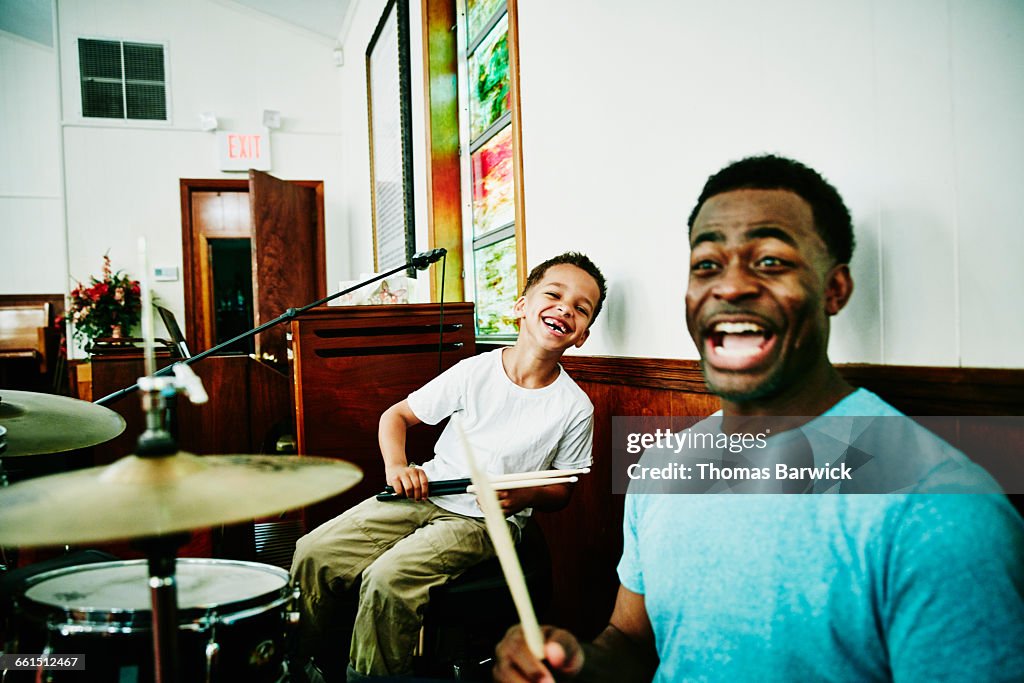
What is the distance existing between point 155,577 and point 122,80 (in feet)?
20.2

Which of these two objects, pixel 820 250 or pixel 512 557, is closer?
pixel 512 557

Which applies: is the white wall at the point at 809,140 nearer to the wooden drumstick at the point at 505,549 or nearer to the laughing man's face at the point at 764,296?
the laughing man's face at the point at 764,296

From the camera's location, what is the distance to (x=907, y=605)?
581 mm

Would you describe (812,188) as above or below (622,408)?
above

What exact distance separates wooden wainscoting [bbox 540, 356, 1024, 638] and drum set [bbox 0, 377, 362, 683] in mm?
719

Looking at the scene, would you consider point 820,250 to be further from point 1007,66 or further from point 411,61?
point 411,61

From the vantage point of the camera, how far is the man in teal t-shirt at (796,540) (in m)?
0.56

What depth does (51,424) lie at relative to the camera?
1.35m

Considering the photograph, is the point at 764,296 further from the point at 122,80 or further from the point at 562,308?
the point at 122,80

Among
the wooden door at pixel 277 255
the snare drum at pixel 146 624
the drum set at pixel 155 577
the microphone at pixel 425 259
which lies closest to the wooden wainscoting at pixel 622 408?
the microphone at pixel 425 259

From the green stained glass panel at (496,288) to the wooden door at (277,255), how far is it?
150 centimetres

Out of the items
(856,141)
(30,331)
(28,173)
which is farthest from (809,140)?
(28,173)

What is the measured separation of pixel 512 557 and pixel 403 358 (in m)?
1.84

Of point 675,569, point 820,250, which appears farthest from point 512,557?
point 820,250
